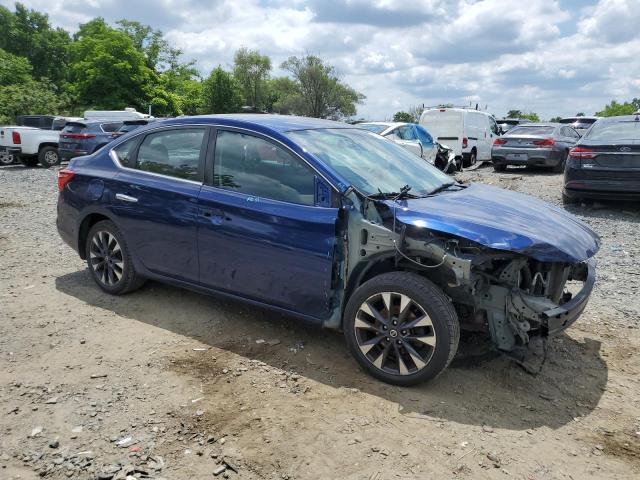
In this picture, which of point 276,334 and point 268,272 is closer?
point 268,272

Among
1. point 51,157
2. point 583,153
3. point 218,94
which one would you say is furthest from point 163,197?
point 218,94

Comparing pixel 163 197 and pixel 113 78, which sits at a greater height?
pixel 113 78

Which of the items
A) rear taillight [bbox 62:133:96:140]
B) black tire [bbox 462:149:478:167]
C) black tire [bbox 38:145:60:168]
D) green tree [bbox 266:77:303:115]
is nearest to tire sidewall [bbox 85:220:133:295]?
rear taillight [bbox 62:133:96:140]

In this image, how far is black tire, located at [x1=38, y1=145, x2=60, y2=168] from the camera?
17812 mm

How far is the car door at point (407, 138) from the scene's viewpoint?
13.1m

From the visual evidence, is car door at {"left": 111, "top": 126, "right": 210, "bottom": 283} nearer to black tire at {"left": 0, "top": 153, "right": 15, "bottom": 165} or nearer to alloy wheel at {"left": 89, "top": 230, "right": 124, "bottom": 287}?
alloy wheel at {"left": 89, "top": 230, "right": 124, "bottom": 287}

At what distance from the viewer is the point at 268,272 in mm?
3873

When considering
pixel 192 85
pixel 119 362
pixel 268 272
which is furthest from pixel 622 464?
pixel 192 85

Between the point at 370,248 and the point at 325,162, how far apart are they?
0.72m

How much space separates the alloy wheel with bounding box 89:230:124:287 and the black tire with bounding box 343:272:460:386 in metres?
2.43

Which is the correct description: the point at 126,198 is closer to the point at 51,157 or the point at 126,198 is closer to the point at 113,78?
the point at 51,157

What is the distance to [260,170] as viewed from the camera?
158 inches

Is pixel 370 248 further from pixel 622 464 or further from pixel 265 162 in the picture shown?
pixel 622 464

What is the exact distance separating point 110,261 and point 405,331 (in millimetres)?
2964
